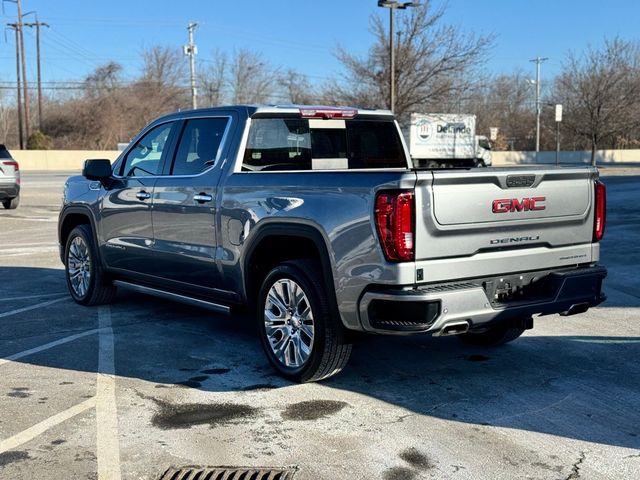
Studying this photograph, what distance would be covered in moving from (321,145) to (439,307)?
7.52 feet

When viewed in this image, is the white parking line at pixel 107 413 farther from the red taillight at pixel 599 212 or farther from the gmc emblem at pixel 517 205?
the red taillight at pixel 599 212

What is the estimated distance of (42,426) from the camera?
4410mm

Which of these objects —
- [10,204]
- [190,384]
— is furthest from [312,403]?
[10,204]

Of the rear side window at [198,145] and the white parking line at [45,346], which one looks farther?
the rear side window at [198,145]

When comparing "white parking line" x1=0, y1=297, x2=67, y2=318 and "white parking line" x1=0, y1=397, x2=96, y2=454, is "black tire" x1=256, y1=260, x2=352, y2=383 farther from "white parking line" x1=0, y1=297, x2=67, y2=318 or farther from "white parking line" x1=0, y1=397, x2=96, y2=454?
"white parking line" x1=0, y1=297, x2=67, y2=318

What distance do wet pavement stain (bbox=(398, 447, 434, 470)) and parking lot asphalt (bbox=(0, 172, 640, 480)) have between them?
0.03 ft

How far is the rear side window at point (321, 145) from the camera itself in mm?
5863

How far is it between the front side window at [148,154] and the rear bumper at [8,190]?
13.4 meters

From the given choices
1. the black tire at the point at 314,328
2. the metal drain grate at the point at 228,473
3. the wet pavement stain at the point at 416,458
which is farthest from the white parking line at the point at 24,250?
the wet pavement stain at the point at 416,458

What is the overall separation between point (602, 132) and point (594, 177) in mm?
47998

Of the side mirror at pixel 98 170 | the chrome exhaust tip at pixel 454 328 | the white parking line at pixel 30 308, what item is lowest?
the white parking line at pixel 30 308

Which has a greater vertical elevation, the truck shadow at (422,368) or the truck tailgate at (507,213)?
the truck tailgate at (507,213)

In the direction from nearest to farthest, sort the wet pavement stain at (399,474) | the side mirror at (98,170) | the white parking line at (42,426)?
the wet pavement stain at (399,474)
the white parking line at (42,426)
the side mirror at (98,170)

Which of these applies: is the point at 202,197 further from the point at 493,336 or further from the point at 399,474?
the point at 399,474
